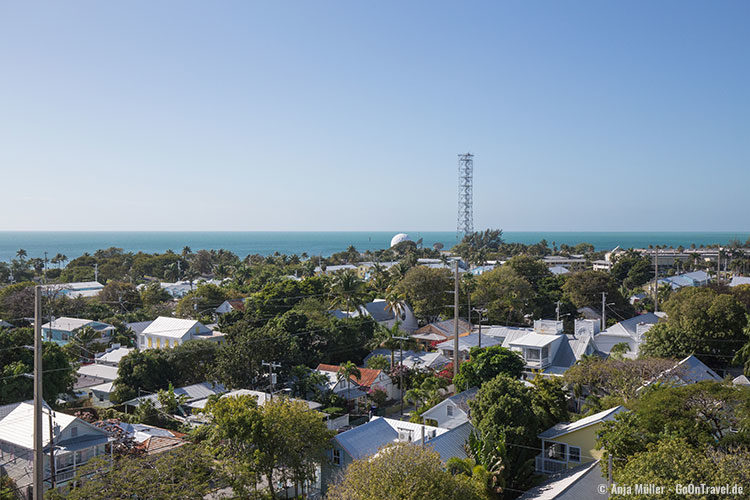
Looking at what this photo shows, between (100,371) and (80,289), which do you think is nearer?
(100,371)

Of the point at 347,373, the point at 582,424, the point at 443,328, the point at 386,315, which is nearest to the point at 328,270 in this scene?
the point at 386,315

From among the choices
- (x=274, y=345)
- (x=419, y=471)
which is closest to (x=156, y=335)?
(x=274, y=345)

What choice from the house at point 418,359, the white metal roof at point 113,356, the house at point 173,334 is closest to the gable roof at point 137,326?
the house at point 173,334

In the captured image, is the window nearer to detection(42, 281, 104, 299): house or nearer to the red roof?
the red roof

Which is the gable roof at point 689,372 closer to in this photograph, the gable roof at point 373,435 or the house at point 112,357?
the gable roof at point 373,435

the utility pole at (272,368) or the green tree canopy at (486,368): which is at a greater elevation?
the green tree canopy at (486,368)

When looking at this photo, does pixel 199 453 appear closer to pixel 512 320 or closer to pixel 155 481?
pixel 155 481

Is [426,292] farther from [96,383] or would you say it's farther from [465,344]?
[96,383]
